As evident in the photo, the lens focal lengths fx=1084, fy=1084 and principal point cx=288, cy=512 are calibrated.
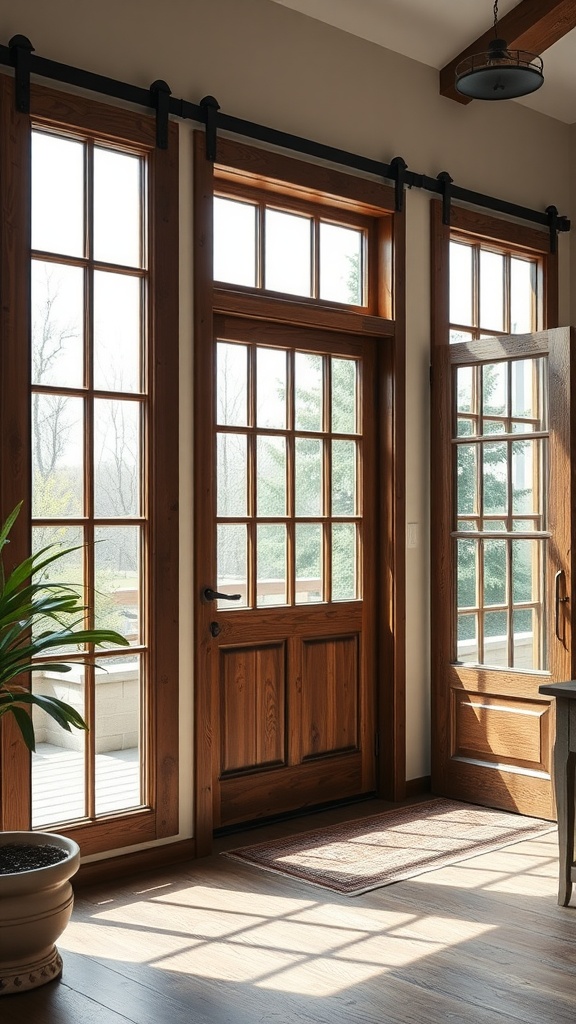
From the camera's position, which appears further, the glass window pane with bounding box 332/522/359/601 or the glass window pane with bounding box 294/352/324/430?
the glass window pane with bounding box 332/522/359/601

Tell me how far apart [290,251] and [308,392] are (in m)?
0.60

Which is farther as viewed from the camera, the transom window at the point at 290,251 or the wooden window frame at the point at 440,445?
the wooden window frame at the point at 440,445

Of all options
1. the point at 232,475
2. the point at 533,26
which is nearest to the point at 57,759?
the point at 232,475

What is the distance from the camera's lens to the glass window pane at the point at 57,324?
3639 mm

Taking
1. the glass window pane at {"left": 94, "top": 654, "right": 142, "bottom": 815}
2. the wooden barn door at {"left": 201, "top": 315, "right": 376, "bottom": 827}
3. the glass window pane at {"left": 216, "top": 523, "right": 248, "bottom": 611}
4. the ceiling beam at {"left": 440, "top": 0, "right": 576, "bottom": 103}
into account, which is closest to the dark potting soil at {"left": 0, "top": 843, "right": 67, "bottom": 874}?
the glass window pane at {"left": 94, "top": 654, "right": 142, "bottom": 815}

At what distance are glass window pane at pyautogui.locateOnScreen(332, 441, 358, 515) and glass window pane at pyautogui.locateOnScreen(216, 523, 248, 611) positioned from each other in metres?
0.56

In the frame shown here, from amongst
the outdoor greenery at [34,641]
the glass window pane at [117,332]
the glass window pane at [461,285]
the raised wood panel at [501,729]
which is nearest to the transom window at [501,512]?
the raised wood panel at [501,729]

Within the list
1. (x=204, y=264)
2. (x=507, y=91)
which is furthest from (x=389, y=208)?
(x=204, y=264)

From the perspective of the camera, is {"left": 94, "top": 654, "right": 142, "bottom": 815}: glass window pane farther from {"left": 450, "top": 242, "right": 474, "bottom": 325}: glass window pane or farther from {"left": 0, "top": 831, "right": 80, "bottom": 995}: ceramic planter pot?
{"left": 450, "top": 242, "right": 474, "bottom": 325}: glass window pane

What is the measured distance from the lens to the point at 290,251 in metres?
4.56

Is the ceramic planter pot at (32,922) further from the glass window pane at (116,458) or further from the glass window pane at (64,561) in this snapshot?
the glass window pane at (116,458)

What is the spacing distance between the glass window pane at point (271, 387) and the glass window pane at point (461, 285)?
1.05m

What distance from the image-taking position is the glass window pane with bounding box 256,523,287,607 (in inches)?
176

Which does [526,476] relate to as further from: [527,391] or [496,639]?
[496,639]
